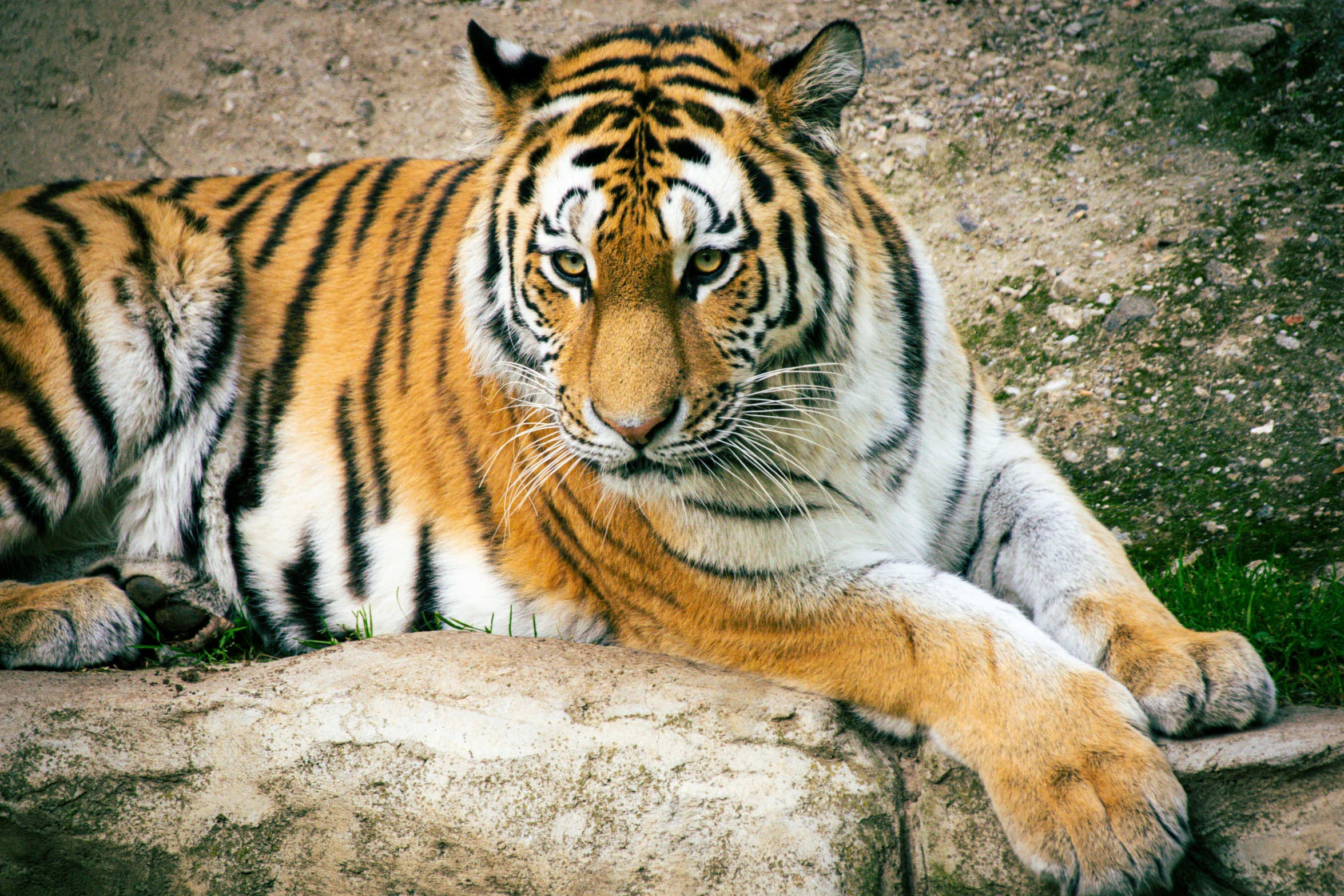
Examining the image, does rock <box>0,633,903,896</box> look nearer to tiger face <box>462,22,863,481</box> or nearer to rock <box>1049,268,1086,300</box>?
tiger face <box>462,22,863,481</box>

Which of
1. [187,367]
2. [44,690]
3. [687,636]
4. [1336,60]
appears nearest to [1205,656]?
[687,636]

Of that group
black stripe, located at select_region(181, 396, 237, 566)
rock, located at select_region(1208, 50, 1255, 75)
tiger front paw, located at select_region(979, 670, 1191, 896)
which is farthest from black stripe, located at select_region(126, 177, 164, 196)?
rock, located at select_region(1208, 50, 1255, 75)

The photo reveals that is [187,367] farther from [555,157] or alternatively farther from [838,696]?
[838,696]

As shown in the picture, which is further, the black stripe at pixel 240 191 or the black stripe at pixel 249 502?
the black stripe at pixel 240 191

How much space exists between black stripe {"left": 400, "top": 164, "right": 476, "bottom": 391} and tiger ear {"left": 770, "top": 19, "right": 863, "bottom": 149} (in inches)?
46.3

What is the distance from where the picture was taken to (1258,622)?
244 cm

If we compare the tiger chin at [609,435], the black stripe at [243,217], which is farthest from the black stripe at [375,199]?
the black stripe at [243,217]

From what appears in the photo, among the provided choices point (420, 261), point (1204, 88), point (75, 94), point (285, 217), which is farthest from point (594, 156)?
point (75, 94)

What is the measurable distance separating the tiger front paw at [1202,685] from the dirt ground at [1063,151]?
3.32ft

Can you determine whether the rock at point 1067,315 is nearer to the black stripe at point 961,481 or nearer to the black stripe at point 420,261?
the black stripe at point 961,481

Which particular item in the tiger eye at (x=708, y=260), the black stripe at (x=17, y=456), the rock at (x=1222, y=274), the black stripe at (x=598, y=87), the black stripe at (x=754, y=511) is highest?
the black stripe at (x=598, y=87)

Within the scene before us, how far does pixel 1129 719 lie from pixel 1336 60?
3720 millimetres

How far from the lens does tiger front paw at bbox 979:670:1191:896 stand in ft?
5.42

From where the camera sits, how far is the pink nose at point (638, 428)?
6.33 ft
